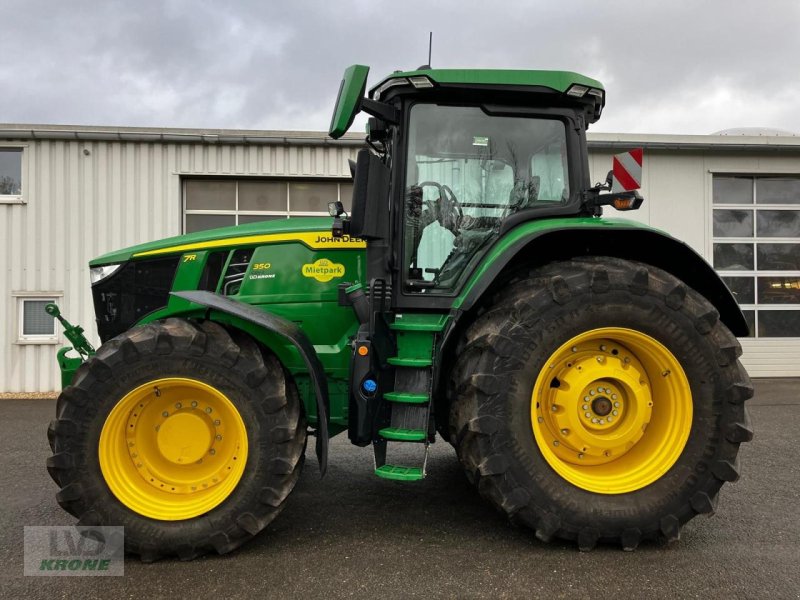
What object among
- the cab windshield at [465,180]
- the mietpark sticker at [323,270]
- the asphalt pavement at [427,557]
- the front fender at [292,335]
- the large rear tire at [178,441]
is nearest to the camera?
the asphalt pavement at [427,557]

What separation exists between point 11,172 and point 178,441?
25.6 ft

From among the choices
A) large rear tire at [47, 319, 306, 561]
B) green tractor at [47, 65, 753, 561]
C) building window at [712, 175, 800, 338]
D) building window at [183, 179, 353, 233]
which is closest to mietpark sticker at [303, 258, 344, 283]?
green tractor at [47, 65, 753, 561]

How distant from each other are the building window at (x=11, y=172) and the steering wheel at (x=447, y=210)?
311 inches

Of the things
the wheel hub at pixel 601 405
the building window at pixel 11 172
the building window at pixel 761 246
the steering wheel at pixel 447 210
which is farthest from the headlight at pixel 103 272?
the building window at pixel 761 246

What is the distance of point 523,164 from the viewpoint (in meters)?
3.18

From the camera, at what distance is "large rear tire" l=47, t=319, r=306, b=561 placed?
2.66 meters

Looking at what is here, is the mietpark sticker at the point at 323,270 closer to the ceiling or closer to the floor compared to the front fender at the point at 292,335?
closer to the ceiling

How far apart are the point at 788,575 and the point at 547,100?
8.58 feet

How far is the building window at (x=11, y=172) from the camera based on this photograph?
329 inches

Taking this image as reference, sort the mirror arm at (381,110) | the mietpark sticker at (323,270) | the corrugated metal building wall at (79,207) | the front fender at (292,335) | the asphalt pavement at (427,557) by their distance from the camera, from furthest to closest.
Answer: the corrugated metal building wall at (79,207), the mietpark sticker at (323,270), the mirror arm at (381,110), the front fender at (292,335), the asphalt pavement at (427,557)

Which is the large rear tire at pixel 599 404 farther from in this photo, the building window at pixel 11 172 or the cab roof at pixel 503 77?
the building window at pixel 11 172

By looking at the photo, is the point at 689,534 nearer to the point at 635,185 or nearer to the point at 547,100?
the point at 635,185

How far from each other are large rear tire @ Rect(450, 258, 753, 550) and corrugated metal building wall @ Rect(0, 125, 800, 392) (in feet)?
21.3

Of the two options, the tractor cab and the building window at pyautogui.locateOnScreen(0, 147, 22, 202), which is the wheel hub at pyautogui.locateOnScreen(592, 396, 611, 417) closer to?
the tractor cab
